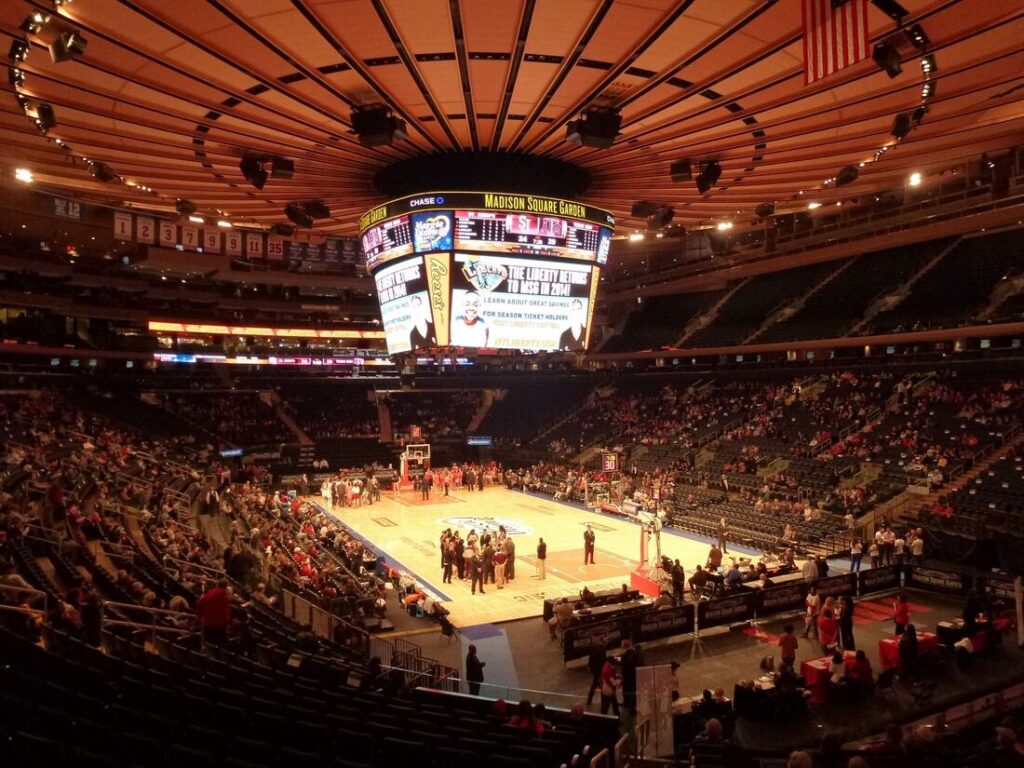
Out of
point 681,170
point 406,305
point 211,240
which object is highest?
point 211,240

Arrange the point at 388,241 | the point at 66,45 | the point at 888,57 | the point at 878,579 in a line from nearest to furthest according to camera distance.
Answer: the point at 66,45 → the point at 888,57 → the point at 388,241 → the point at 878,579

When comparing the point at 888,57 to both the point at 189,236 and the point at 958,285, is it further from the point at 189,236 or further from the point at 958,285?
the point at 958,285

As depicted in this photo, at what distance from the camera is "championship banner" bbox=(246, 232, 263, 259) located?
20672mm

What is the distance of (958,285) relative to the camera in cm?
2672

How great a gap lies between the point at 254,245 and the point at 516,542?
1299cm

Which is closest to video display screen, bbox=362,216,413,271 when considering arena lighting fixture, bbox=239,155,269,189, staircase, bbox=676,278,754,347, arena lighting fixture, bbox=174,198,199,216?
arena lighting fixture, bbox=239,155,269,189

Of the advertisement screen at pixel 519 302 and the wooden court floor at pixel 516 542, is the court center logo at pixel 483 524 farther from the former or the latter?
the advertisement screen at pixel 519 302

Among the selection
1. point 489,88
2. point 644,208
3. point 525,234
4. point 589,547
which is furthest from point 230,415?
point 489,88

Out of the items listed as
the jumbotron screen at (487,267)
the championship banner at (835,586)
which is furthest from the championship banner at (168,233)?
the championship banner at (835,586)

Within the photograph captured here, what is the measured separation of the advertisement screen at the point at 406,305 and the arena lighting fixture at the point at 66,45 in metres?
5.86

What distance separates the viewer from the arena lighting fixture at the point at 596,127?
8617 millimetres

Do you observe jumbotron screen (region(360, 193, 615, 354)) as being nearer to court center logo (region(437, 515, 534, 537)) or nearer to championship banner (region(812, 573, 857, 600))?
championship banner (region(812, 573, 857, 600))

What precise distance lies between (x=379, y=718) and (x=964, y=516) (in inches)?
773

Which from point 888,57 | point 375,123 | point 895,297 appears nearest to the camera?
point 888,57
